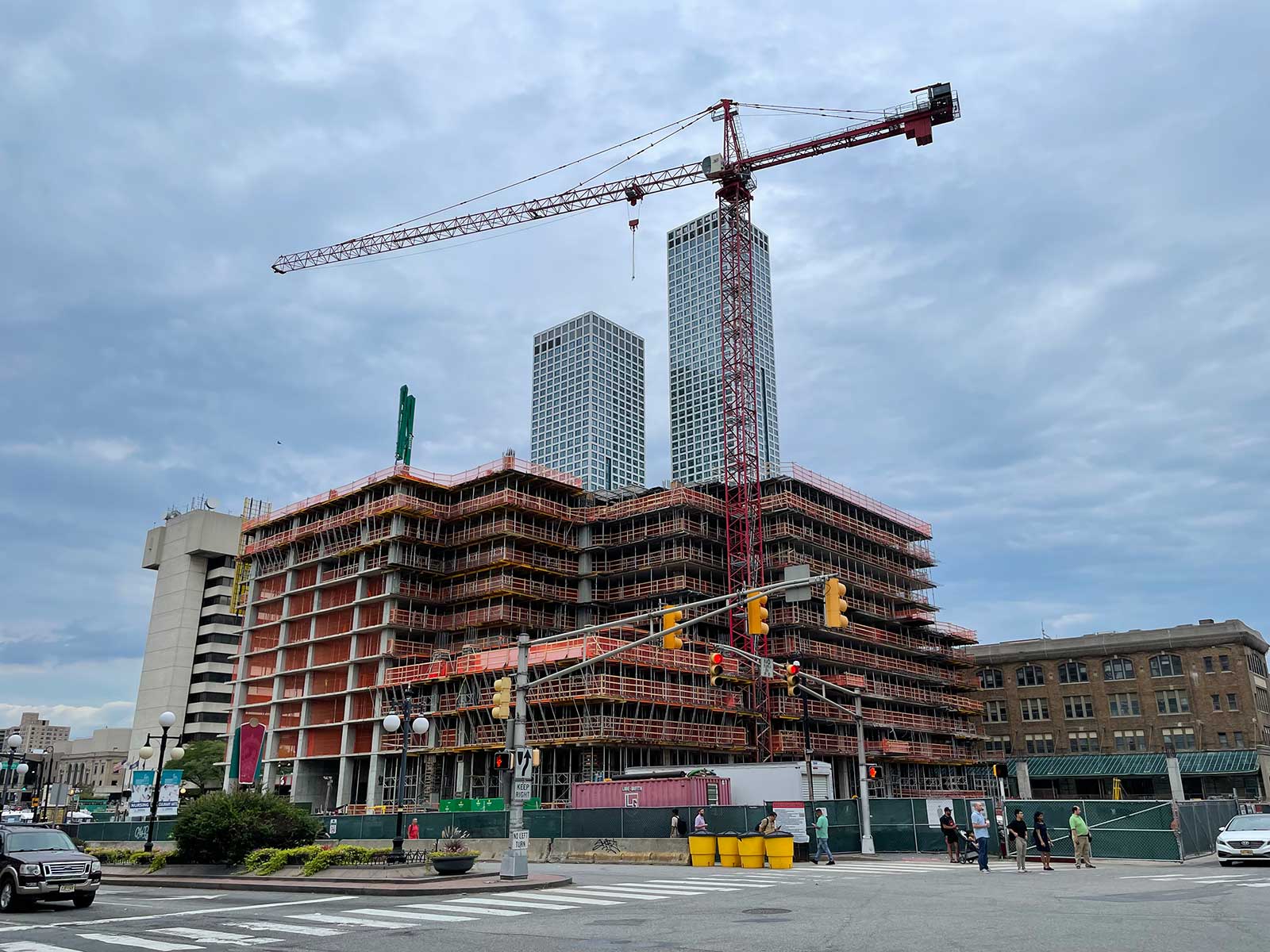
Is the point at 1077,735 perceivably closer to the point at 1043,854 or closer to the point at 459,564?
the point at 459,564

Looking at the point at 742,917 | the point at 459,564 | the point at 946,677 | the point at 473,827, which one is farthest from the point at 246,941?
the point at 946,677

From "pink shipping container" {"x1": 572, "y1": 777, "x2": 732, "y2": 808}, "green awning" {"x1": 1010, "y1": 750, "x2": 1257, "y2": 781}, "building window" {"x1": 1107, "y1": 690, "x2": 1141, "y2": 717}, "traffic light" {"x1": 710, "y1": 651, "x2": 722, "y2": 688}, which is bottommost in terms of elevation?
"pink shipping container" {"x1": 572, "y1": 777, "x2": 732, "y2": 808}

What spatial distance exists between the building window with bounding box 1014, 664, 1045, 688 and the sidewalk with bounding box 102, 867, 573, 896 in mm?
82036

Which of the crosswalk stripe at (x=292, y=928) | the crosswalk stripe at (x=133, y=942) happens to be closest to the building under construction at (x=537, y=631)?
the crosswalk stripe at (x=292, y=928)

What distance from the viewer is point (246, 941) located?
49.3 ft

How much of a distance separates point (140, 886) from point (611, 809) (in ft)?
52.4

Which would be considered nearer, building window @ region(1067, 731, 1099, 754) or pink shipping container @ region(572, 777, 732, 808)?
pink shipping container @ region(572, 777, 732, 808)

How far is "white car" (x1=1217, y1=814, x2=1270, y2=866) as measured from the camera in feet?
87.9

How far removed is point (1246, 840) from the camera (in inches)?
1067

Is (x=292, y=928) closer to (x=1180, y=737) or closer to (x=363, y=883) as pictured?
(x=363, y=883)

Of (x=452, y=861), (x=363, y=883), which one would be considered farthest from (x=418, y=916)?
A: (x=452, y=861)

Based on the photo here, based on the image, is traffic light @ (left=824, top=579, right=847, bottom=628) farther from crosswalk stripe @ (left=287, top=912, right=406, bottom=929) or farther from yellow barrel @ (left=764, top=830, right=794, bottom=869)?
yellow barrel @ (left=764, top=830, right=794, bottom=869)

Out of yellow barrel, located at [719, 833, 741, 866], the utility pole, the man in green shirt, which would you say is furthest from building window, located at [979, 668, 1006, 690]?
the utility pole

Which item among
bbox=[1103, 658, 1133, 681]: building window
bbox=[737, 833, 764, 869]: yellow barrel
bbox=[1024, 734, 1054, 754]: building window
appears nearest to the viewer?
bbox=[737, 833, 764, 869]: yellow barrel
